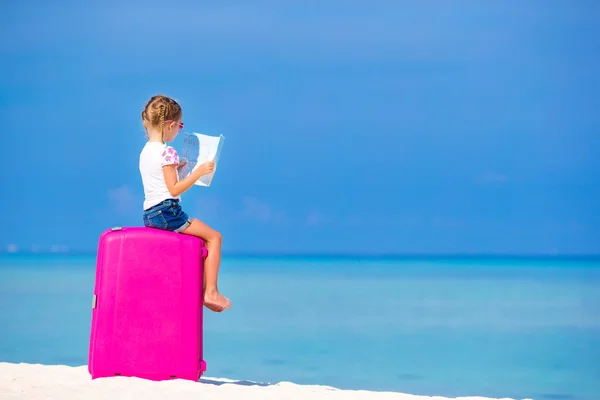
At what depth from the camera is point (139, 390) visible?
3297 millimetres

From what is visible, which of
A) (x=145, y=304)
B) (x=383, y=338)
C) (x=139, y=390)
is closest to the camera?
(x=139, y=390)

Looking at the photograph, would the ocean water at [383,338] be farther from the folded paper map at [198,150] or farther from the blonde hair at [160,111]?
the blonde hair at [160,111]

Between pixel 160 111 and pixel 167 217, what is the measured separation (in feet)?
1.39

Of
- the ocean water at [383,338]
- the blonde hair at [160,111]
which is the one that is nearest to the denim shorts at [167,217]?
the blonde hair at [160,111]

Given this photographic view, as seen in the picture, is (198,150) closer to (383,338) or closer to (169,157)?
(169,157)

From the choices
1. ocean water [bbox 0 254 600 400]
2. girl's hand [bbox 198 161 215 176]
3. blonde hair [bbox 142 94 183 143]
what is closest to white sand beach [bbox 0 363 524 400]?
girl's hand [bbox 198 161 215 176]

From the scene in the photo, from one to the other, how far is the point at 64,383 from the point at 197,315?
618mm

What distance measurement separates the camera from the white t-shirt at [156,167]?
139 inches

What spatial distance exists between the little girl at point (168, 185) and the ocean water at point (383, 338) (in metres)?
1.85

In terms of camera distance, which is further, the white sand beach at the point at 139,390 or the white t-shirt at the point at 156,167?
the white t-shirt at the point at 156,167

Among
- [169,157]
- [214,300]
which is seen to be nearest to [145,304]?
[214,300]

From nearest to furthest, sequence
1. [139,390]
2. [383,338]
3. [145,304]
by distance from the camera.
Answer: [139,390], [145,304], [383,338]

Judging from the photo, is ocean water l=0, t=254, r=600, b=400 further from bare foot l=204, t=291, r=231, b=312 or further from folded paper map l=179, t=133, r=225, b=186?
folded paper map l=179, t=133, r=225, b=186

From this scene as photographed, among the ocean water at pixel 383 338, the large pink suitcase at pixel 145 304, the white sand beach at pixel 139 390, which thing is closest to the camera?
the white sand beach at pixel 139 390
